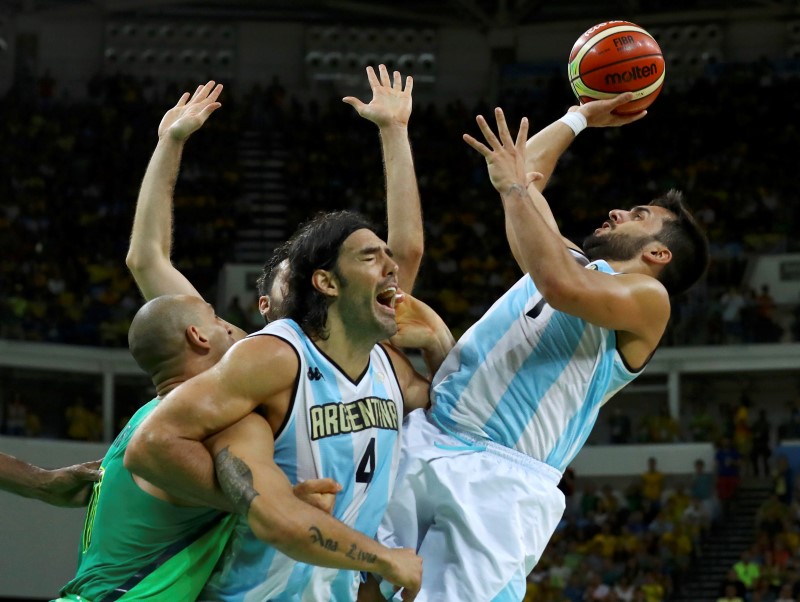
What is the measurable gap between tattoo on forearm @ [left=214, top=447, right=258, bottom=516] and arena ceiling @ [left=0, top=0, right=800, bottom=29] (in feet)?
79.7

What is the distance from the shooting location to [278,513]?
3.87m

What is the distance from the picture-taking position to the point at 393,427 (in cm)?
448

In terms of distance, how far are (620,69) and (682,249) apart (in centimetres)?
111

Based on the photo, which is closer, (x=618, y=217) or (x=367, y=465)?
(x=367, y=465)

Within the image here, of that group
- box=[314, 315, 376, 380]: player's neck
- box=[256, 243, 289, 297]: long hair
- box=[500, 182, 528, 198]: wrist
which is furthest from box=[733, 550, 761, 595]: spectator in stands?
box=[314, 315, 376, 380]: player's neck

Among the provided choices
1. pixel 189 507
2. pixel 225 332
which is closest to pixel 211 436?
pixel 189 507

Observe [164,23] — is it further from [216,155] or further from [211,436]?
[211,436]

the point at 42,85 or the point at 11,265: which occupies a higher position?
the point at 42,85

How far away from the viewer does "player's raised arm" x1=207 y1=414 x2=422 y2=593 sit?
3863mm

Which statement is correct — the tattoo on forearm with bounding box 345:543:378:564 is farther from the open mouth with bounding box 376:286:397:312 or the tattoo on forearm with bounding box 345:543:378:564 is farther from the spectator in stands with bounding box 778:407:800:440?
the spectator in stands with bounding box 778:407:800:440

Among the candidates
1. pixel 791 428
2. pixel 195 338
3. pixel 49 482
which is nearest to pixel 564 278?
pixel 195 338

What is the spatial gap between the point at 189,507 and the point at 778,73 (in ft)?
79.3

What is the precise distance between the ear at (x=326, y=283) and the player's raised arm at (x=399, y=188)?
94cm

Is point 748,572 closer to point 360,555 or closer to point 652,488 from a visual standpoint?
point 652,488
